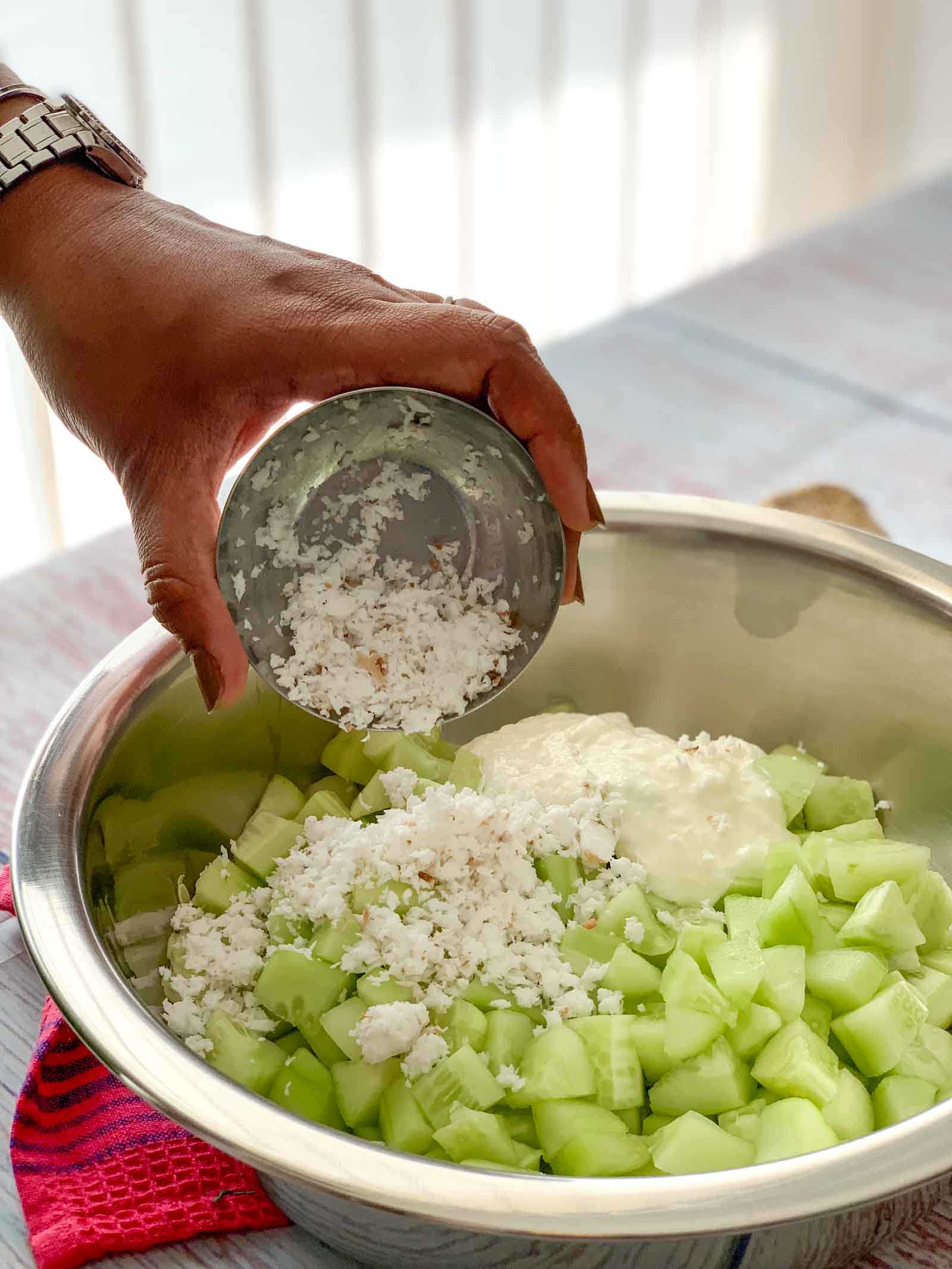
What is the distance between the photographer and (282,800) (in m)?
1.16

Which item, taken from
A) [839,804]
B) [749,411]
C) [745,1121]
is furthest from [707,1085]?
[749,411]

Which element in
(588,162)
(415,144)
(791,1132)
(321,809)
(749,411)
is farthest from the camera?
(588,162)

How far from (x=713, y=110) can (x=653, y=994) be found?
3.32 m

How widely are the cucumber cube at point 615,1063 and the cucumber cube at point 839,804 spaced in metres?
0.33

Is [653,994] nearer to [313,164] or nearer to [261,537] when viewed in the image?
[261,537]

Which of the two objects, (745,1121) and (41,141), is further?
(41,141)

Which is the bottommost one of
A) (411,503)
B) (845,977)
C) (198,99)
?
(845,977)

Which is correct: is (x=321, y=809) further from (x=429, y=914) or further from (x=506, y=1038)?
(x=506, y=1038)

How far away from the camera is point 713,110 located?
3.77 metres

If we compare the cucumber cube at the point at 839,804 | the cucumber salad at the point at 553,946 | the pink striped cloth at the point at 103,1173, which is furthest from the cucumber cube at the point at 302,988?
the cucumber cube at the point at 839,804

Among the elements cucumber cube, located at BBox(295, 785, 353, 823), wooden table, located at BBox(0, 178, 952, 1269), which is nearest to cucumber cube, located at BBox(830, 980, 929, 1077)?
cucumber cube, located at BBox(295, 785, 353, 823)

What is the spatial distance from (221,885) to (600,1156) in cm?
39

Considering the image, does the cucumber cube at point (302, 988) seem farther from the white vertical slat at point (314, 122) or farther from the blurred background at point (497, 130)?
the white vertical slat at point (314, 122)

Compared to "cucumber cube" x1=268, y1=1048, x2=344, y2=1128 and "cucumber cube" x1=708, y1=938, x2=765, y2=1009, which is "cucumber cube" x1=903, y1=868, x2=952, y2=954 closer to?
"cucumber cube" x1=708, y1=938, x2=765, y2=1009
